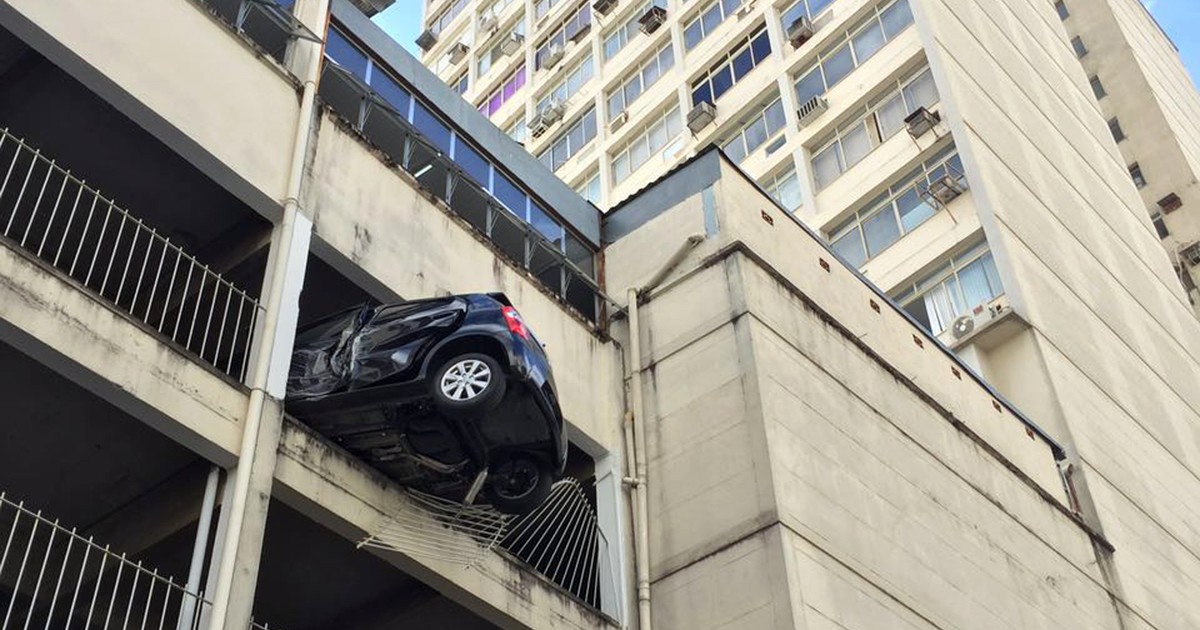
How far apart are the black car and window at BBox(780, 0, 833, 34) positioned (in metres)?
22.0

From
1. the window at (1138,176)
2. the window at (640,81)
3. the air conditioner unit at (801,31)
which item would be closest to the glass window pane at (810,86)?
the air conditioner unit at (801,31)

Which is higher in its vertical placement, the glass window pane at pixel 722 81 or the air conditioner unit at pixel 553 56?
the air conditioner unit at pixel 553 56

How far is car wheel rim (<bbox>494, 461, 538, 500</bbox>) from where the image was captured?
1168 centimetres

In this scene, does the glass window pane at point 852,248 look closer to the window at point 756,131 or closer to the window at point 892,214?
the window at point 892,214

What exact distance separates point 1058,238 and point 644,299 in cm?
1220

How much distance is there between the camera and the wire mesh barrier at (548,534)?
12180 mm

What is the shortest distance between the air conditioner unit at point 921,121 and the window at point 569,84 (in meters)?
14.8

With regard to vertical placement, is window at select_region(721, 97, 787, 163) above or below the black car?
above

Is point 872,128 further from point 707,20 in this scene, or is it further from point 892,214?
point 707,20

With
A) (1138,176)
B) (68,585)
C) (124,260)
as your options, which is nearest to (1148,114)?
(1138,176)

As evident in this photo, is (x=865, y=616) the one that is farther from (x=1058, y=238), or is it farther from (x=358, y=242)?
(x=1058, y=238)

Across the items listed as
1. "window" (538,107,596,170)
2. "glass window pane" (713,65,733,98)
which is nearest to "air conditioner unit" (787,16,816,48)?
"glass window pane" (713,65,733,98)

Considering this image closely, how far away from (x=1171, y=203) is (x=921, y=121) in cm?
2078

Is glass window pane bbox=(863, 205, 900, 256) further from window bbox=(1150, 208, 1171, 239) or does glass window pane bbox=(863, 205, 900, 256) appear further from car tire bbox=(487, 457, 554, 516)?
window bbox=(1150, 208, 1171, 239)
